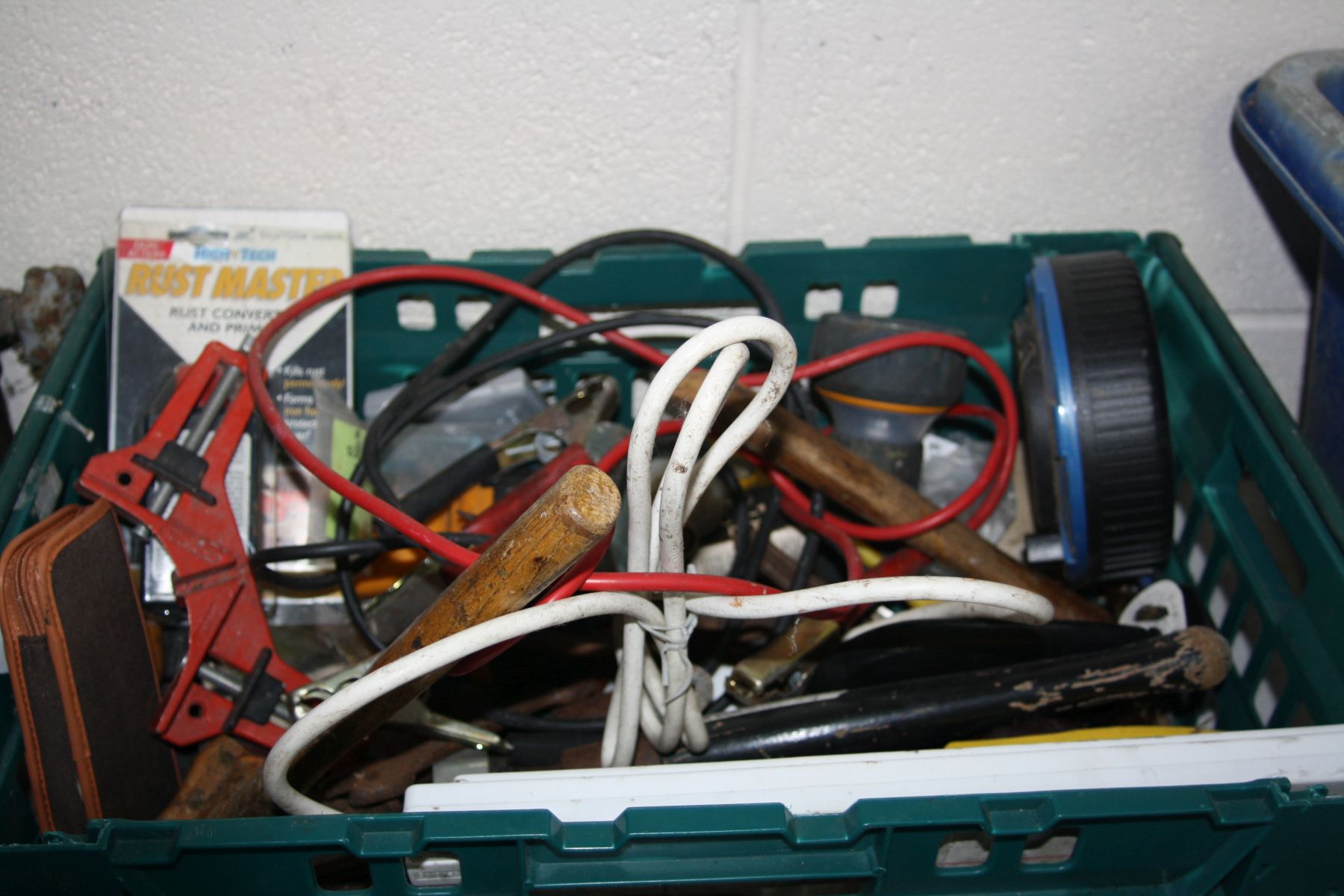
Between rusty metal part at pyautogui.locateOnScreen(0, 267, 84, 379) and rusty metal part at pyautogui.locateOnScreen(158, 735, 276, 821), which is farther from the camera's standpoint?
rusty metal part at pyautogui.locateOnScreen(0, 267, 84, 379)

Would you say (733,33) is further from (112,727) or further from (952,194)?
(112,727)

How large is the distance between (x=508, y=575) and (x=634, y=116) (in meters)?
0.48

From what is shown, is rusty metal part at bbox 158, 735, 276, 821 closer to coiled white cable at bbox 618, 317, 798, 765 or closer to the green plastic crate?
the green plastic crate

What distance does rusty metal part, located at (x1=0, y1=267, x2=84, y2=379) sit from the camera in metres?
0.80

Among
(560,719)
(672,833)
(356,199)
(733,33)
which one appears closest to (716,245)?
(733,33)

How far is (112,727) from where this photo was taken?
24.5 inches

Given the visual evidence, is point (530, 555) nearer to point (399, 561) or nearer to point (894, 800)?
point (894, 800)

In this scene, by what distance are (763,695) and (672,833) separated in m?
0.24

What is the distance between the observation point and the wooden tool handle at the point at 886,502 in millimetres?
698

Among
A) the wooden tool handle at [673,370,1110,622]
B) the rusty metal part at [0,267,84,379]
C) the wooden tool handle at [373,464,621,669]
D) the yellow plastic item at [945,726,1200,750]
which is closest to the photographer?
the wooden tool handle at [373,464,621,669]

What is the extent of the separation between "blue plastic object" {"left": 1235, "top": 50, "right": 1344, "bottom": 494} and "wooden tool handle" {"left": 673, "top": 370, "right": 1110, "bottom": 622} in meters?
0.22

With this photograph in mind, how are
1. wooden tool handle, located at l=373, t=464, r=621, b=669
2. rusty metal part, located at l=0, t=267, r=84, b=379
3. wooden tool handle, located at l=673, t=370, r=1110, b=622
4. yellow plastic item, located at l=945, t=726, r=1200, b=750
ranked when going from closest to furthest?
wooden tool handle, located at l=373, t=464, r=621, b=669, yellow plastic item, located at l=945, t=726, r=1200, b=750, wooden tool handle, located at l=673, t=370, r=1110, b=622, rusty metal part, located at l=0, t=267, r=84, b=379

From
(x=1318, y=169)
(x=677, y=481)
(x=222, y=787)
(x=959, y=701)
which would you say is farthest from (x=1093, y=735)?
(x=222, y=787)

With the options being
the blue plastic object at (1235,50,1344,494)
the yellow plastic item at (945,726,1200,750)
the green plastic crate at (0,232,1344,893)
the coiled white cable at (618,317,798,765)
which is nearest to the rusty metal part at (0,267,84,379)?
the green plastic crate at (0,232,1344,893)
